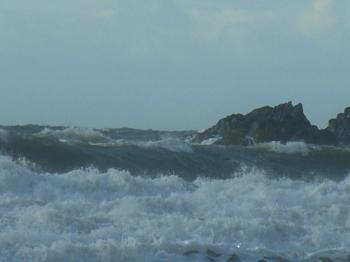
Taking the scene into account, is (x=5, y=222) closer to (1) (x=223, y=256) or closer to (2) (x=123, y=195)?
(1) (x=223, y=256)

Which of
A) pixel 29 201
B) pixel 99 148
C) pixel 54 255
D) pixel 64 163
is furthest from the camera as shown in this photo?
pixel 99 148

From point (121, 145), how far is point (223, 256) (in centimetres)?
1393

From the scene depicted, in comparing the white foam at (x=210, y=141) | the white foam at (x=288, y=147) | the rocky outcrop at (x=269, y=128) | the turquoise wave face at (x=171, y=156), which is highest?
the rocky outcrop at (x=269, y=128)

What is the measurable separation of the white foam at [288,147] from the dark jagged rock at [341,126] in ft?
19.8

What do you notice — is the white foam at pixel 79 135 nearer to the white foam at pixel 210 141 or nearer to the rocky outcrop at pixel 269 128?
the white foam at pixel 210 141

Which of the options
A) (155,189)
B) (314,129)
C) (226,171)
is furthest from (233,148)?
(155,189)

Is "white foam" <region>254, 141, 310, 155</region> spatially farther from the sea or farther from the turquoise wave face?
the sea

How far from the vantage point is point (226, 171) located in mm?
25719

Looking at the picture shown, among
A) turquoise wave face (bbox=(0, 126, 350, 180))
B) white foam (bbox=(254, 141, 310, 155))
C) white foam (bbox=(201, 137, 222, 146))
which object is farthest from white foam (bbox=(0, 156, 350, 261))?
white foam (bbox=(201, 137, 222, 146))

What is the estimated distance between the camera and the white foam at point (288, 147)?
3044 cm

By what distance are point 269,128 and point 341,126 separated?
17.1 ft

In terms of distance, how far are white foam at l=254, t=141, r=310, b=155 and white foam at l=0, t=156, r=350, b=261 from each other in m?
11.8

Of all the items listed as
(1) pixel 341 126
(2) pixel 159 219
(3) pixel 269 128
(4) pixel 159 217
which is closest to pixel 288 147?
→ (3) pixel 269 128

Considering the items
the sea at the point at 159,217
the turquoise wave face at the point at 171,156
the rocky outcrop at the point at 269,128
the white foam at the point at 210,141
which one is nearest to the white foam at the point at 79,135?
the turquoise wave face at the point at 171,156
